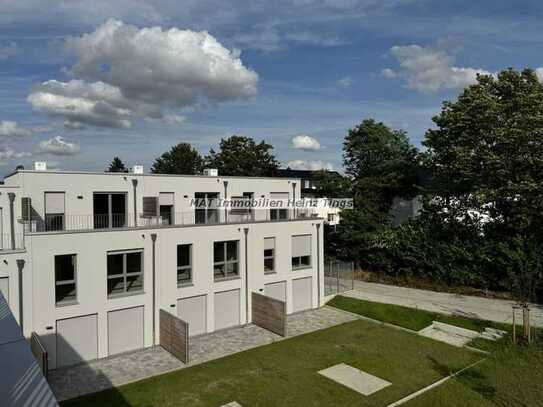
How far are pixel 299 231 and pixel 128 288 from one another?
29.0 ft

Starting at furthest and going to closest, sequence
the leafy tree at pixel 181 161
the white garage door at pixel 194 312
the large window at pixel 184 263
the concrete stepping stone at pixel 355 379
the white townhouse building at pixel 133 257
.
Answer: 1. the leafy tree at pixel 181 161
2. the large window at pixel 184 263
3. the white garage door at pixel 194 312
4. the white townhouse building at pixel 133 257
5. the concrete stepping stone at pixel 355 379

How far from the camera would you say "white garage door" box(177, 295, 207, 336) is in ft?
56.8

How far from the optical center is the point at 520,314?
A: 1911 centimetres

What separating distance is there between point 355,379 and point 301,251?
9008 millimetres

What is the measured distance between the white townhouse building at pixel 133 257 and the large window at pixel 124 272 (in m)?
0.04

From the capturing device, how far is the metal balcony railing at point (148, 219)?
16.1 meters

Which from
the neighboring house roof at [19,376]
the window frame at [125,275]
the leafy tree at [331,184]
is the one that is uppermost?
the leafy tree at [331,184]

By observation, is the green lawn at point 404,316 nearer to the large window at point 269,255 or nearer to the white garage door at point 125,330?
the large window at point 269,255

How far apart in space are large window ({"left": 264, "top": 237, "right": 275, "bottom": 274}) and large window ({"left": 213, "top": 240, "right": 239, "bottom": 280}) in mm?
1665

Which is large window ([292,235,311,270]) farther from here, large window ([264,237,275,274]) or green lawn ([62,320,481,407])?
green lawn ([62,320,481,407])

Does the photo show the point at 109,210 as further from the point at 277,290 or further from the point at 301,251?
the point at 301,251

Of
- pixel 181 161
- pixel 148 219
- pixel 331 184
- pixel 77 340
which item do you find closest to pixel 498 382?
pixel 77 340

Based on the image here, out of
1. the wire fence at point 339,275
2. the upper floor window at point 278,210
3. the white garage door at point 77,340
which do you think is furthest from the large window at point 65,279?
the wire fence at point 339,275

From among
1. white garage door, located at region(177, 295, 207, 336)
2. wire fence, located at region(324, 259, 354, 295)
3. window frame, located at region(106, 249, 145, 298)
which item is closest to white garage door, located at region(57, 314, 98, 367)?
window frame, located at region(106, 249, 145, 298)
